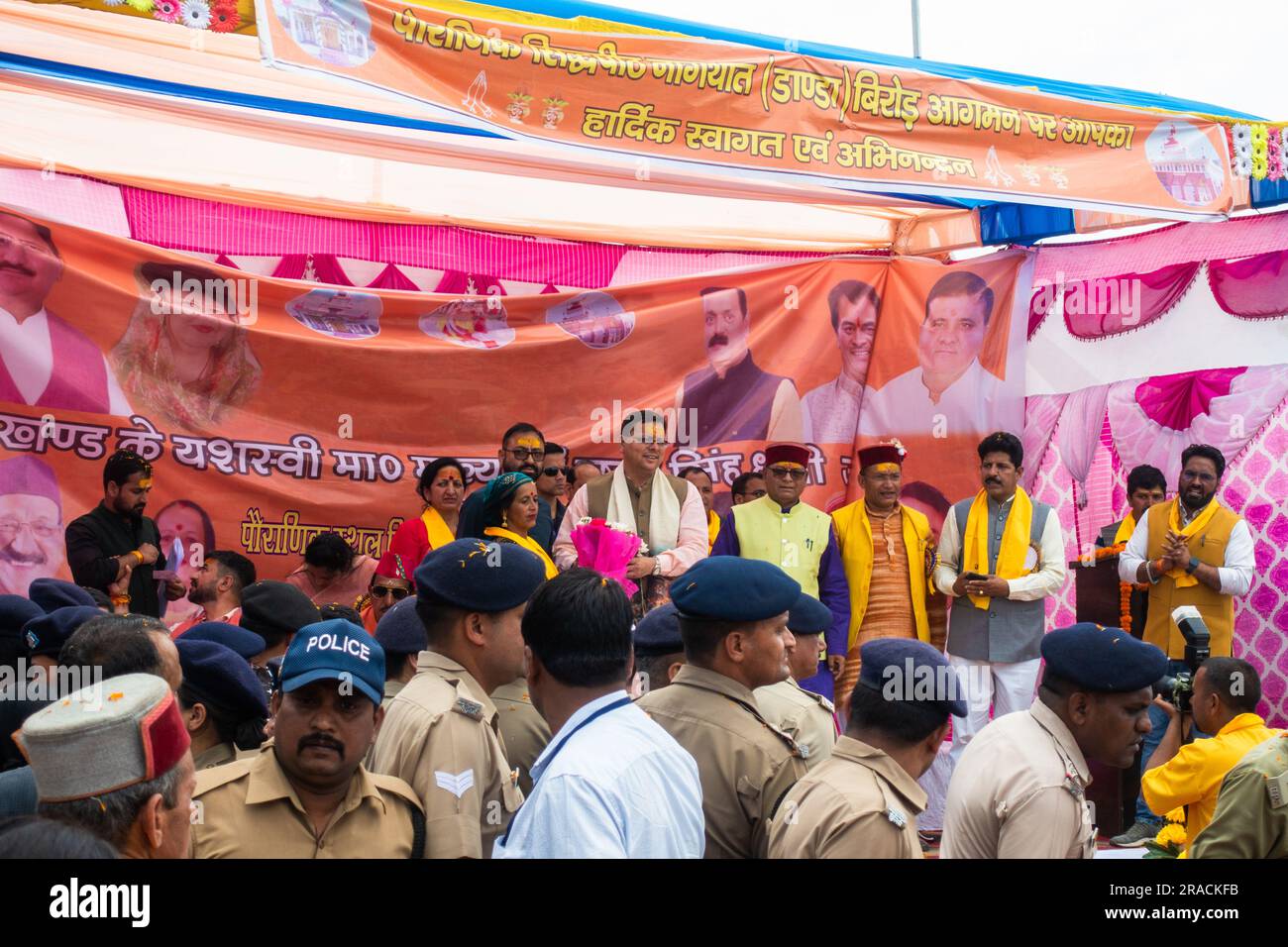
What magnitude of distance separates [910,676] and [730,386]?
5.35 meters

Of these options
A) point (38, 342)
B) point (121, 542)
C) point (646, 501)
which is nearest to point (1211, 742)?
point (646, 501)

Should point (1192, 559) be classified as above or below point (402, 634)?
above

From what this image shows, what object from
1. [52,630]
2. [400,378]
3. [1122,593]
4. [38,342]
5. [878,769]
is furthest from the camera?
[1122,593]

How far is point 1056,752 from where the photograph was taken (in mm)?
3117

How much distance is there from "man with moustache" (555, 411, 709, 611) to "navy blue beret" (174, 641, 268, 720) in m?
3.34

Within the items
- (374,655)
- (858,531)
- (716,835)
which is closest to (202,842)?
(374,655)

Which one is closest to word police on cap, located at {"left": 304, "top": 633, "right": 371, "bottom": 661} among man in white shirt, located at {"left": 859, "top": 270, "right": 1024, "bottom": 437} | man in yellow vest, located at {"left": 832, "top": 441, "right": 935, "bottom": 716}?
man in yellow vest, located at {"left": 832, "top": 441, "right": 935, "bottom": 716}

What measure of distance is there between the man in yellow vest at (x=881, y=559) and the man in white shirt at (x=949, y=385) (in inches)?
53.9

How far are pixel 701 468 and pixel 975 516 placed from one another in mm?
1815

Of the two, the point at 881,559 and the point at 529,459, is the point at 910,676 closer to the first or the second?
the point at 529,459

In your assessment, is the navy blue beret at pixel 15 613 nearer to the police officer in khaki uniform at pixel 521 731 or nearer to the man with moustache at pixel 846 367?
the police officer in khaki uniform at pixel 521 731
